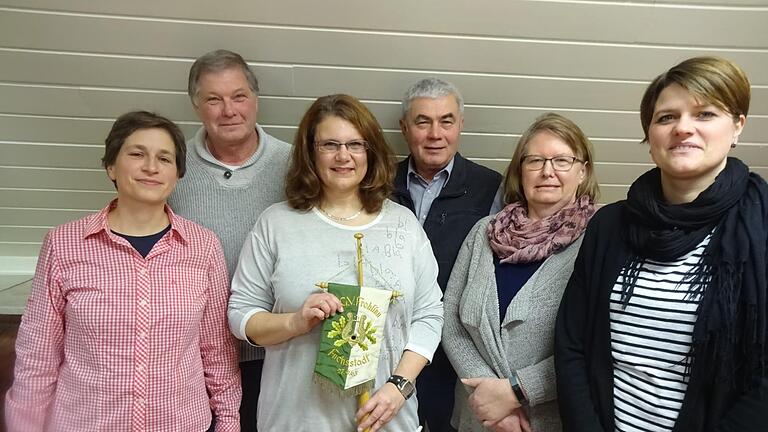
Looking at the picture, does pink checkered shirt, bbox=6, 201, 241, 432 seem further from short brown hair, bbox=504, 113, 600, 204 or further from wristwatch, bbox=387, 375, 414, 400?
short brown hair, bbox=504, 113, 600, 204

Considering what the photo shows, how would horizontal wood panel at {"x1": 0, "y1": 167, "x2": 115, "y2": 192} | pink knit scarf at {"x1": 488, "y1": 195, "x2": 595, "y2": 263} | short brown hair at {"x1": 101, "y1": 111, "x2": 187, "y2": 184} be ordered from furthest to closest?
horizontal wood panel at {"x1": 0, "y1": 167, "x2": 115, "y2": 192} < pink knit scarf at {"x1": 488, "y1": 195, "x2": 595, "y2": 263} < short brown hair at {"x1": 101, "y1": 111, "x2": 187, "y2": 184}

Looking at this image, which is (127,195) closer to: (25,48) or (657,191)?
(25,48)

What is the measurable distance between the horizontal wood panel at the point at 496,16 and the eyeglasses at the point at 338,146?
1.83 ft

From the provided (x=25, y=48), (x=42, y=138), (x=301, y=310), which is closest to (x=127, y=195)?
(x=301, y=310)

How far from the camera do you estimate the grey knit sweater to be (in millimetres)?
1672

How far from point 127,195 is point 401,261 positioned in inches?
29.1

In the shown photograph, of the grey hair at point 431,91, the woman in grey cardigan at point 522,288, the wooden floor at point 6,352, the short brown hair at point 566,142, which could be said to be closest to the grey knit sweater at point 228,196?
the grey hair at point 431,91

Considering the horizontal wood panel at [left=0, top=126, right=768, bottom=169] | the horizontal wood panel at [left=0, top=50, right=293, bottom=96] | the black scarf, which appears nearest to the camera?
the black scarf

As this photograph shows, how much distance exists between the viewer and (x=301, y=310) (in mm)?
1264

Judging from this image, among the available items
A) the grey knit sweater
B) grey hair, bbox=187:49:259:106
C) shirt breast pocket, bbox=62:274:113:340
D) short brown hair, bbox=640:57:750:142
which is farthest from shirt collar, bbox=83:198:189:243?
short brown hair, bbox=640:57:750:142

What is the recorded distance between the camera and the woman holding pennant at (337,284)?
4.17 feet

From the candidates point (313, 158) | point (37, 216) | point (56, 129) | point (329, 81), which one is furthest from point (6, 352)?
point (329, 81)

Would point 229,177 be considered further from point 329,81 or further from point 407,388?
point 407,388

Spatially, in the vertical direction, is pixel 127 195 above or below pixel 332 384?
above
